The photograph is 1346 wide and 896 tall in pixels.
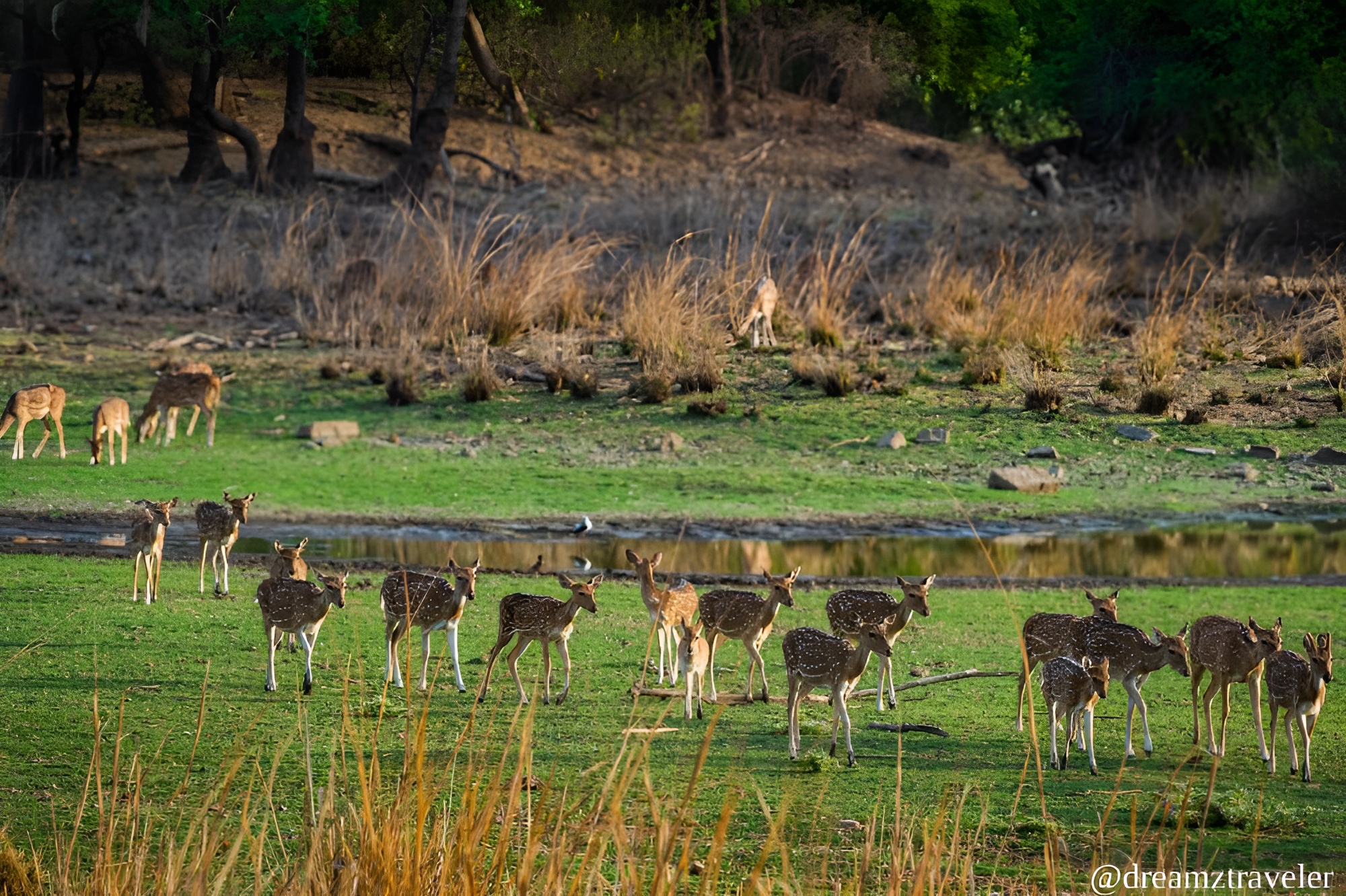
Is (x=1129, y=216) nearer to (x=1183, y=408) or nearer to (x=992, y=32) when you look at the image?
(x=1183, y=408)

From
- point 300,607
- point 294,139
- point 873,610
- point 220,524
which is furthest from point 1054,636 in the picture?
point 294,139

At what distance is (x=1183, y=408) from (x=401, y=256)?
10.8 metres

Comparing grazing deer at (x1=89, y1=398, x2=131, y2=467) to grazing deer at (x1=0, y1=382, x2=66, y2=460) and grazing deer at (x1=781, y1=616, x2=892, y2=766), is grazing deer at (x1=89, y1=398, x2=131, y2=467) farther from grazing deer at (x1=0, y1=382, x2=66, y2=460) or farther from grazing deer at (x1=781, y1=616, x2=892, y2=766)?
grazing deer at (x1=781, y1=616, x2=892, y2=766)

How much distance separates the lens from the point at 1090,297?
87.0ft

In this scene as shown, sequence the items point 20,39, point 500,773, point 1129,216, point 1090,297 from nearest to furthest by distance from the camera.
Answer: point 500,773 < point 20,39 < point 1090,297 < point 1129,216

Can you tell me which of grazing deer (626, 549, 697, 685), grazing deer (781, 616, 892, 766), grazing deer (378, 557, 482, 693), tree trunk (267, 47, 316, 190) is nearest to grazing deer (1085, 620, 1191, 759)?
grazing deer (781, 616, 892, 766)

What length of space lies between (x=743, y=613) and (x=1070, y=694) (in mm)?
1782

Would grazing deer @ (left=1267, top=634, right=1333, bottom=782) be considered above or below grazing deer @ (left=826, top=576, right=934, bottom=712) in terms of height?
below

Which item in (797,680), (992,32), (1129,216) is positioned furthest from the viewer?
(1129,216)

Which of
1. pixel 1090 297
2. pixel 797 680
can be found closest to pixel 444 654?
pixel 797 680

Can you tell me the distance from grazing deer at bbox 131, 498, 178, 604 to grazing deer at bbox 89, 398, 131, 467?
571 centimetres

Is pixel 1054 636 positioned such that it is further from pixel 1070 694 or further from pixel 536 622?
pixel 536 622

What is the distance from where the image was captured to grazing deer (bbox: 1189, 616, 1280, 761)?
743 cm

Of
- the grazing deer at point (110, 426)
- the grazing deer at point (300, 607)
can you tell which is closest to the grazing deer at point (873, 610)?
the grazing deer at point (300, 607)
